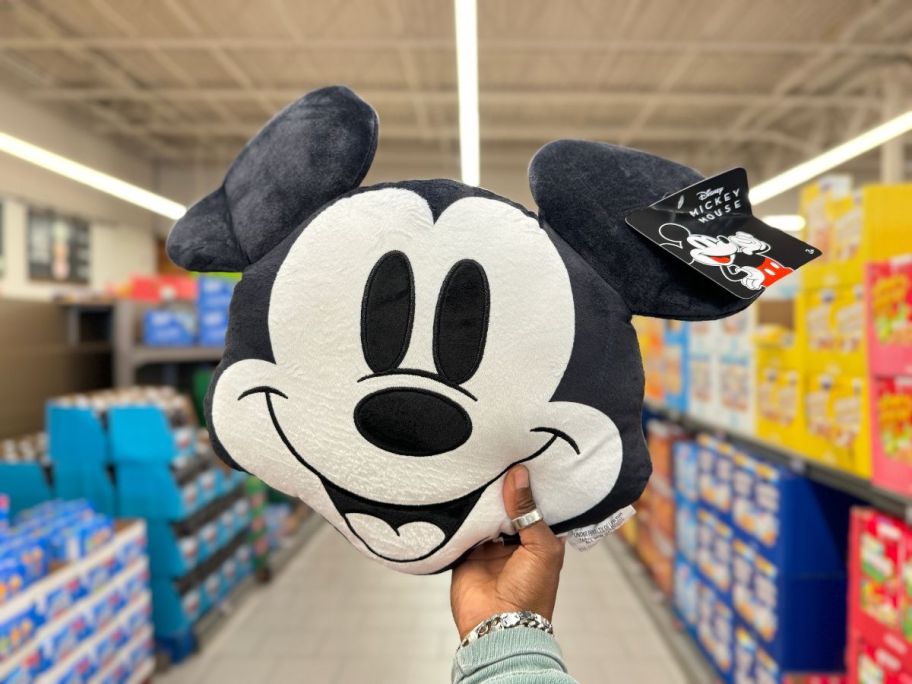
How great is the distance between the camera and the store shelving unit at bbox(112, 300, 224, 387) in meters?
3.38

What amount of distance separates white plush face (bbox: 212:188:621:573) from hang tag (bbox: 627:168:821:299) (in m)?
0.12

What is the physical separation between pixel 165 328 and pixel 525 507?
322cm

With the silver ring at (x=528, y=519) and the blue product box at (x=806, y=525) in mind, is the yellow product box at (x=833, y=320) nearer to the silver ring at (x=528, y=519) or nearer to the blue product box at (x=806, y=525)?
the blue product box at (x=806, y=525)

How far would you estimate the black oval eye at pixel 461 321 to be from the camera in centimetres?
63

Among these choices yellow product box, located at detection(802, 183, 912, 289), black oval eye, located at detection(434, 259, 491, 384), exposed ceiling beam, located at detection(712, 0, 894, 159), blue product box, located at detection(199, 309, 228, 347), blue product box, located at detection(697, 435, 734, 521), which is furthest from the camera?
exposed ceiling beam, located at detection(712, 0, 894, 159)

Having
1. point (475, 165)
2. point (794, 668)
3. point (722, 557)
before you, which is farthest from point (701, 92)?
point (794, 668)

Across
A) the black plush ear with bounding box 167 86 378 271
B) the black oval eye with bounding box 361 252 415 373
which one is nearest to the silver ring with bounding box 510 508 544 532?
the black oval eye with bounding box 361 252 415 373

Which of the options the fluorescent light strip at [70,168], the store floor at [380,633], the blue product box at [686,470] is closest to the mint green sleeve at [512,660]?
the blue product box at [686,470]

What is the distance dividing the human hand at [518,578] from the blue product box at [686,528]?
6.82 feet

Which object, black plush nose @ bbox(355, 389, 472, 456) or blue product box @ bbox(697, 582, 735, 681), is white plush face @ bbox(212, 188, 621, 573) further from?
blue product box @ bbox(697, 582, 735, 681)

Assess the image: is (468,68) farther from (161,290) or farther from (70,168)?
(70,168)

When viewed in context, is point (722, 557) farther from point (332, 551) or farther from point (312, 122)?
point (332, 551)

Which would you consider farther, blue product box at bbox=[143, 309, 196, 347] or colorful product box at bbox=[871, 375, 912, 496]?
blue product box at bbox=[143, 309, 196, 347]

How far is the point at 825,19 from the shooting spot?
204 inches
